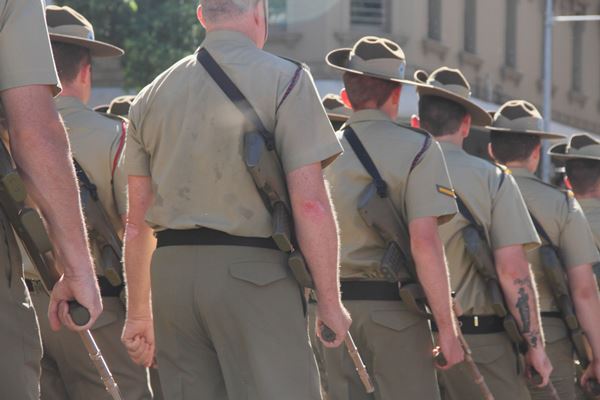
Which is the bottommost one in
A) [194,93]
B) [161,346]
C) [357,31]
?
[357,31]

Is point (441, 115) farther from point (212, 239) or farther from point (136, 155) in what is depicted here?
point (212, 239)

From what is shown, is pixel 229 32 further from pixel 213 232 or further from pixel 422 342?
pixel 422 342

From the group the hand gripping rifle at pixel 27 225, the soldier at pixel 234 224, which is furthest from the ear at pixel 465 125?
the hand gripping rifle at pixel 27 225

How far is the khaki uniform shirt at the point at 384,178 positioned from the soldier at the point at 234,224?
1466 mm

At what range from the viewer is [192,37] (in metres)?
29.8

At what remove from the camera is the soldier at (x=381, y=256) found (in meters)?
7.18

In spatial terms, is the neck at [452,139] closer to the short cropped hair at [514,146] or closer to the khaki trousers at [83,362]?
the short cropped hair at [514,146]

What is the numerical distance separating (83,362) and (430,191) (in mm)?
1684

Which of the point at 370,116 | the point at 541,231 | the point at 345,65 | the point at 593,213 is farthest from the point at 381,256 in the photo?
the point at 593,213

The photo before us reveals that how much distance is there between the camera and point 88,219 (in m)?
7.45

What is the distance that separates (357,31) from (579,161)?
2436 cm

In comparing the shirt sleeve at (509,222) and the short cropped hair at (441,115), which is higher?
the short cropped hair at (441,115)

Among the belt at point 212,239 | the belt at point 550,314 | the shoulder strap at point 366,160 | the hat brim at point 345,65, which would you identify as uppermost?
the hat brim at point 345,65

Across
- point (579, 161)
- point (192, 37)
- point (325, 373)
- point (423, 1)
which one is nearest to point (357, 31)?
point (423, 1)
